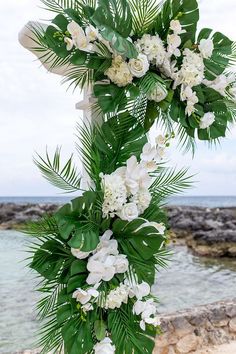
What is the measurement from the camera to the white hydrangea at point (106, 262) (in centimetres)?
111

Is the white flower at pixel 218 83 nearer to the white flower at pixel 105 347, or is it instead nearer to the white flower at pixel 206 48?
the white flower at pixel 206 48

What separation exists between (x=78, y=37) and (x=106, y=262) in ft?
1.98

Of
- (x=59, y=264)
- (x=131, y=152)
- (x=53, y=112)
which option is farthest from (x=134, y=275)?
(x=53, y=112)

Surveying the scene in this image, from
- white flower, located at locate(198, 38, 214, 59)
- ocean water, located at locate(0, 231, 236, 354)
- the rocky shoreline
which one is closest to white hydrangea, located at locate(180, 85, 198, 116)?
white flower, located at locate(198, 38, 214, 59)

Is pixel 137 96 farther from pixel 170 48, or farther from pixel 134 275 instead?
pixel 134 275

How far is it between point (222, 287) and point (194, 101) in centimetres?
403

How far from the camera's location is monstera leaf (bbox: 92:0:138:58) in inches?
42.7

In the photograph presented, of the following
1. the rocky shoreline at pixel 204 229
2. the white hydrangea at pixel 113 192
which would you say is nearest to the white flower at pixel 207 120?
the white hydrangea at pixel 113 192

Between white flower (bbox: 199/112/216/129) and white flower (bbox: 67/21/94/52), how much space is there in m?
0.40

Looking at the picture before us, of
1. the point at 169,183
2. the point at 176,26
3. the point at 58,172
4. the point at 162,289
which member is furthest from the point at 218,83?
the point at 162,289

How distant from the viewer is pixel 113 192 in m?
1.12

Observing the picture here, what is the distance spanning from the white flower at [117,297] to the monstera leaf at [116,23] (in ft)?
2.07

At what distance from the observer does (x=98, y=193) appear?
1.15 metres

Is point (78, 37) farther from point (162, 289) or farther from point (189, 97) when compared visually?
point (162, 289)
